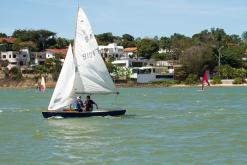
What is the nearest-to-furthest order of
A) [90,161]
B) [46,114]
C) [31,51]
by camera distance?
[90,161], [46,114], [31,51]

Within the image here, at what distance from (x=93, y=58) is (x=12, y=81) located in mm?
119748

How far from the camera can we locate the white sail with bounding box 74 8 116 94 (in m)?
39.2

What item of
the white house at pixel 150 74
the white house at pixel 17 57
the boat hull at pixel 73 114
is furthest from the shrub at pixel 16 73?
the boat hull at pixel 73 114

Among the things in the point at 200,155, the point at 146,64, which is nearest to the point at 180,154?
the point at 200,155

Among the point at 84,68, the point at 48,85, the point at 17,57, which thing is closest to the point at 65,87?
the point at 84,68

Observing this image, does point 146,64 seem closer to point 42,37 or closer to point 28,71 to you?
point 28,71

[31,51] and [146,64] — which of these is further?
[31,51]

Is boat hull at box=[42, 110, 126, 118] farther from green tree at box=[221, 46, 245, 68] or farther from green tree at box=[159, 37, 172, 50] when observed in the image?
green tree at box=[159, 37, 172, 50]

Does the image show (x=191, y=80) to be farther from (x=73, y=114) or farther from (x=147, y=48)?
(x=73, y=114)

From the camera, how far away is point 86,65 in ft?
129

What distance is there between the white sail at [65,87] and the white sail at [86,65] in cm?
42

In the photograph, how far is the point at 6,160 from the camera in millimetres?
22891

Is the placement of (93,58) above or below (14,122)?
above

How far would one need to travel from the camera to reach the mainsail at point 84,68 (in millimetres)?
38938
